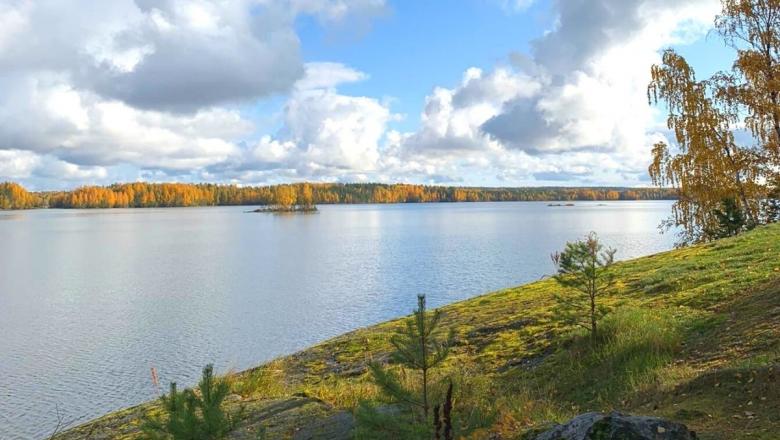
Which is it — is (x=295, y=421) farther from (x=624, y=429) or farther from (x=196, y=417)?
(x=624, y=429)

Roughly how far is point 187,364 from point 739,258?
20225 mm

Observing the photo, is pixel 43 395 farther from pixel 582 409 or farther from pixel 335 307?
pixel 582 409

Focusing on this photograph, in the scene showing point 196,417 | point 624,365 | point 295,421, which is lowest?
point 295,421

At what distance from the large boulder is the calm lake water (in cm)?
1677

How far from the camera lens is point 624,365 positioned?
10.0 meters

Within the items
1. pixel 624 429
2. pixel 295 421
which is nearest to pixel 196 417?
pixel 295 421

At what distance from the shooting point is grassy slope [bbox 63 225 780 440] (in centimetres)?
719

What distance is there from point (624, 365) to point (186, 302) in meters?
31.6

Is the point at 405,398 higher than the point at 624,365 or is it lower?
higher

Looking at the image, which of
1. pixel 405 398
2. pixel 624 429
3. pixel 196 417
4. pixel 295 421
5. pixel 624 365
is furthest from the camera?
pixel 624 365

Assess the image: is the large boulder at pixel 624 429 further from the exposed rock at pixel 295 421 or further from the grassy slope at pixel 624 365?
the exposed rock at pixel 295 421

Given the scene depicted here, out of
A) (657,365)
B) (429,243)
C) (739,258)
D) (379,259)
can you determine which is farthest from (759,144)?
(429,243)

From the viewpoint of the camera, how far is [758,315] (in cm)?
1052

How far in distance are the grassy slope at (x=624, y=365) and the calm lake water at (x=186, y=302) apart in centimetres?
733
